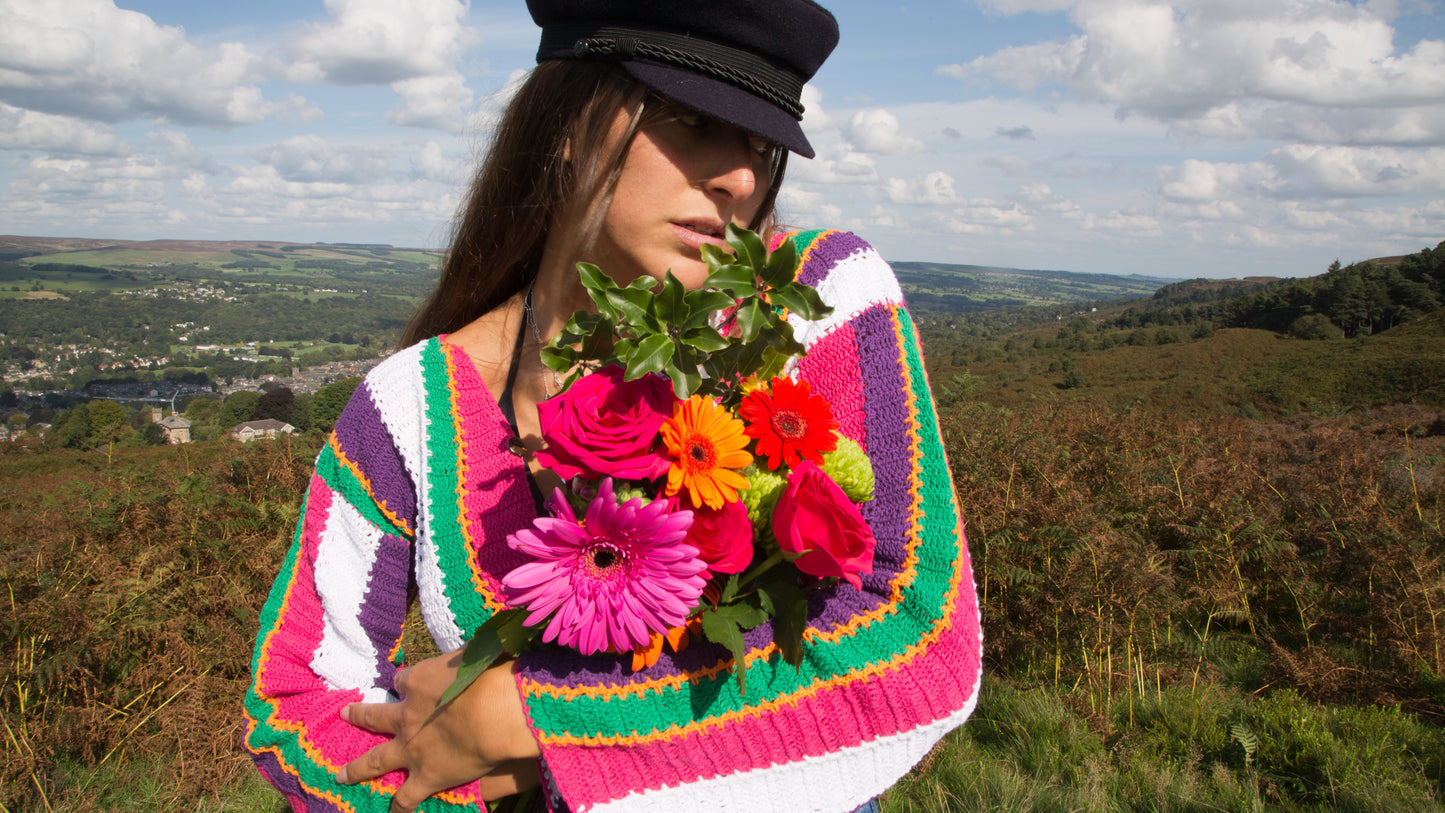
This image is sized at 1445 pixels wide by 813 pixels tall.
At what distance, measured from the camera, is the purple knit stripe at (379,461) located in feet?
5.28

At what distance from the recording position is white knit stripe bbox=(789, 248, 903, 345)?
1522 millimetres

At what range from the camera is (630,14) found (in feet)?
4.72

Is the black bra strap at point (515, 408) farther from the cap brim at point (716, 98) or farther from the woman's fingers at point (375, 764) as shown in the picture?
the cap brim at point (716, 98)

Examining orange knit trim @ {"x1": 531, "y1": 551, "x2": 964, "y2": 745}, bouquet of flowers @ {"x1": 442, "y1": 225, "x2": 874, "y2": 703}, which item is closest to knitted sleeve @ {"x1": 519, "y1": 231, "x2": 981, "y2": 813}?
orange knit trim @ {"x1": 531, "y1": 551, "x2": 964, "y2": 745}

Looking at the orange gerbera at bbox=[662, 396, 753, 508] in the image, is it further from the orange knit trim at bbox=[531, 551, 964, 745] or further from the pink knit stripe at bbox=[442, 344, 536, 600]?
the pink knit stripe at bbox=[442, 344, 536, 600]

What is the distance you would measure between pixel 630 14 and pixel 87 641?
4.95 m

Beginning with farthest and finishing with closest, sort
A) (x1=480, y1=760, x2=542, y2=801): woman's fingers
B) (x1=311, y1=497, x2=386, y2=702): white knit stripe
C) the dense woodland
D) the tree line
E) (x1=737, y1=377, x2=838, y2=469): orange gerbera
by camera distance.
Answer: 1. the tree line
2. the dense woodland
3. (x1=311, y1=497, x2=386, y2=702): white knit stripe
4. (x1=480, y1=760, x2=542, y2=801): woman's fingers
5. (x1=737, y1=377, x2=838, y2=469): orange gerbera

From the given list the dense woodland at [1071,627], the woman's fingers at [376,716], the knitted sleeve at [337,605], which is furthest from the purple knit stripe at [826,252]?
the dense woodland at [1071,627]

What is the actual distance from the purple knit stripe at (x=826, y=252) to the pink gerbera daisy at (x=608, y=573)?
2.46 feet

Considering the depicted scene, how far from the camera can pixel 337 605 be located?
1.60 meters

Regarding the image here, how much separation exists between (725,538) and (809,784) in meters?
0.53

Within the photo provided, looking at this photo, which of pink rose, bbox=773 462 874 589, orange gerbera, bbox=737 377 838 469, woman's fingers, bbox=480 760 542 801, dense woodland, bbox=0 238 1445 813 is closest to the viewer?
pink rose, bbox=773 462 874 589

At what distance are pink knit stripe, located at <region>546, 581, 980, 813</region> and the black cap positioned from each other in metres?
1.00

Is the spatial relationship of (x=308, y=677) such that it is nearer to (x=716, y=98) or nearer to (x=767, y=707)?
(x=767, y=707)
